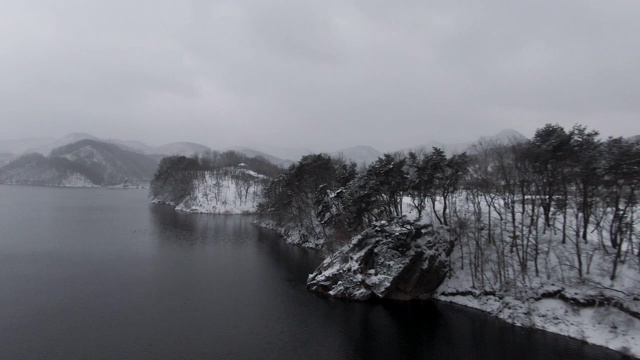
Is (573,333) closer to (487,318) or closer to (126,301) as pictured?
(487,318)

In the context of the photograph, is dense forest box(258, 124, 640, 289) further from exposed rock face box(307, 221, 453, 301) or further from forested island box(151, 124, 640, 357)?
exposed rock face box(307, 221, 453, 301)

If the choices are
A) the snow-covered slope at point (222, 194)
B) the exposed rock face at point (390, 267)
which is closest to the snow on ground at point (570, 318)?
the exposed rock face at point (390, 267)

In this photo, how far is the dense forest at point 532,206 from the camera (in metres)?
31.6

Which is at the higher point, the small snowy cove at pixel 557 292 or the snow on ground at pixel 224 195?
the snow on ground at pixel 224 195

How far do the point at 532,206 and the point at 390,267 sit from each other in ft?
54.2

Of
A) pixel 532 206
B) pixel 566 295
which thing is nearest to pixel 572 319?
pixel 566 295

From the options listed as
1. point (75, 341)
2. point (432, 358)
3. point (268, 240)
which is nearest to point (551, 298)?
point (432, 358)

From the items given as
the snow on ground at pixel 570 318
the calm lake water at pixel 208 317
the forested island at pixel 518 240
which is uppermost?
the forested island at pixel 518 240

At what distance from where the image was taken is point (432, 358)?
2484cm

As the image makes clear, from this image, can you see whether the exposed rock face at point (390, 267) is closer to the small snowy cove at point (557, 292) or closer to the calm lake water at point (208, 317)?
the small snowy cove at point (557, 292)

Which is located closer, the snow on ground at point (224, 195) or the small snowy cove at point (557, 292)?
the small snowy cove at point (557, 292)

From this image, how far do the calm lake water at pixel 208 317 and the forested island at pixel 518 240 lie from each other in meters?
2.47

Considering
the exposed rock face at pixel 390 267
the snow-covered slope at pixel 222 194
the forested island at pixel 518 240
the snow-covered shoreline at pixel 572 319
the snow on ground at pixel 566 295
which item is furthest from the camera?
the snow-covered slope at pixel 222 194

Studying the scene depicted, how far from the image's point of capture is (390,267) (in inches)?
1449
